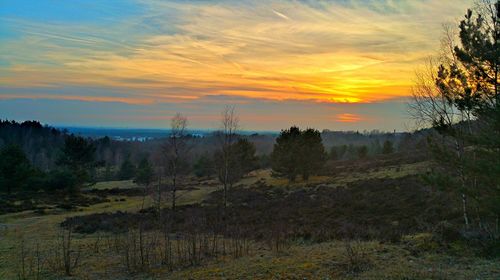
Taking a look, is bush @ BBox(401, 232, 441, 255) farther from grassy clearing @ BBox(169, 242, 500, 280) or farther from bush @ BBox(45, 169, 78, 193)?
bush @ BBox(45, 169, 78, 193)

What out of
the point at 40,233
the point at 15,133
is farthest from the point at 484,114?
the point at 15,133

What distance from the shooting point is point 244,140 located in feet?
168

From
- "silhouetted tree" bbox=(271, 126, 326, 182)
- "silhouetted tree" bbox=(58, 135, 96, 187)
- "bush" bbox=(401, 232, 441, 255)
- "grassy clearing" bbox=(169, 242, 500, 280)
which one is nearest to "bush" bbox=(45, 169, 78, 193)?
"silhouetted tree" bbox=(58, 135, 96, 187)

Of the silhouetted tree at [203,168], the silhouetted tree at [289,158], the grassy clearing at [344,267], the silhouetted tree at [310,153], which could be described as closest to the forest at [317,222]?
the grassy clearing at [344,267]

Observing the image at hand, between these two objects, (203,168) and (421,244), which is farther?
(203,168)

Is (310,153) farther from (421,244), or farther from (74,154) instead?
(421,244)

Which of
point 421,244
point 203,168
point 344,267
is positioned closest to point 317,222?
point 421,244

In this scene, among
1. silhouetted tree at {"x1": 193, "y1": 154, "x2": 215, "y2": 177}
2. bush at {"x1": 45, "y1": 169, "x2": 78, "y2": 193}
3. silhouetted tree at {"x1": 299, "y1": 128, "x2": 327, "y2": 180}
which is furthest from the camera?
silhouetted tree at {"x1": 193, "y1": 154, "x2": 215, "y2": 177}

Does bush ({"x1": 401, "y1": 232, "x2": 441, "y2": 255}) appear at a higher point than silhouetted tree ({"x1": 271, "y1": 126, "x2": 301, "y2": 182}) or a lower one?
lower

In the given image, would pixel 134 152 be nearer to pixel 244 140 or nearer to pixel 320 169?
pixel 244 140

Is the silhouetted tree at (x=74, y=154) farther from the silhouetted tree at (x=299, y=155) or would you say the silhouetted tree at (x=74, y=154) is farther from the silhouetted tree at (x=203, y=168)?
the silhouetted tree at (x=299, y=155)

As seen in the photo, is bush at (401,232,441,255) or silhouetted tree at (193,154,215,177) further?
silhouetted tree at (193,154,215,177)

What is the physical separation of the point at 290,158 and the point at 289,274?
34471 millimetres

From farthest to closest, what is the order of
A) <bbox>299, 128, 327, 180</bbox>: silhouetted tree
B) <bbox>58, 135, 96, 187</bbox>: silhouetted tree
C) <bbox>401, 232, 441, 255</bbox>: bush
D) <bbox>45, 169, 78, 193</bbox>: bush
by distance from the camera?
<bbox>58, 135, 96, 187</bbox>: silhouetted tree, <bbox>299, 128, 327, 180</bbox>: silhouetted tree, <bbox>45, 169, 78, 193</bbox>: bush, <bbox>401, 232, 441, 255</bbox>: bush
